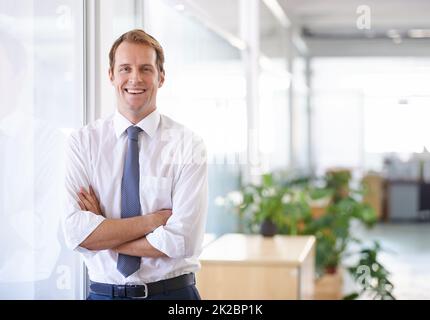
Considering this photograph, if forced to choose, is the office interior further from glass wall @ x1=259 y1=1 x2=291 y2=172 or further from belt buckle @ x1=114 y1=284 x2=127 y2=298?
glass wall @ x1=259 y1=1 x2=291 y2=172

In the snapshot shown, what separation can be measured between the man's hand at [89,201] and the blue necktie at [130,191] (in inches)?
2.3

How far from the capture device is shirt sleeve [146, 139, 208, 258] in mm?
1589

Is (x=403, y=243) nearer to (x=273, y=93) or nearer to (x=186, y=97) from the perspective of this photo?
(x=273, y=93)

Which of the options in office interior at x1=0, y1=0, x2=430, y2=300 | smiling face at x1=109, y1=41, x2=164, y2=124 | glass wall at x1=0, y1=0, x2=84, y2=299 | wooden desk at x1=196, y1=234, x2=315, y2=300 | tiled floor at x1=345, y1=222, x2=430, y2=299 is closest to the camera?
smiling face at x1=109, y1=41, x2=164, y2=124

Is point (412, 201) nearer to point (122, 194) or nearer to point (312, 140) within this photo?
point (312, 140)

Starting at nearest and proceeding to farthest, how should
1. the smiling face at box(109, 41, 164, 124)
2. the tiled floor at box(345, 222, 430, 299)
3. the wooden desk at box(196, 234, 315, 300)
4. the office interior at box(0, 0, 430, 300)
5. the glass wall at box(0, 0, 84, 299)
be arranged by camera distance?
the smiling face at box(109, 41, 164, 124) < the office interior at box(0, 0, 430, 300) < the glass wall at box(0, 0, 84, 299) < the wooden desk at box(196, 234, 315, 300) < the tiled floor at box(345, 222, 430, 299)

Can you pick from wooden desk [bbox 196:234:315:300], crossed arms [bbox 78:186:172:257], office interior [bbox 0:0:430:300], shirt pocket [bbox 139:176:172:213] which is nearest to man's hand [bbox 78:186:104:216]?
crossed arms [bbox 78:186:172:257]

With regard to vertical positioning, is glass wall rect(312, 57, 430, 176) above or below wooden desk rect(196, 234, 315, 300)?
above

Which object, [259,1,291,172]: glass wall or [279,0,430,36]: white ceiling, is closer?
[279,0,430,36]: white ceiling

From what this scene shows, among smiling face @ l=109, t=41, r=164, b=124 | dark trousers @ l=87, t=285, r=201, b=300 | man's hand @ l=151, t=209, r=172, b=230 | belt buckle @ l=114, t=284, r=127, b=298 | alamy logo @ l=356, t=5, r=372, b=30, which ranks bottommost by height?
dark trousers @ l=87, t=285, r=201, b=300

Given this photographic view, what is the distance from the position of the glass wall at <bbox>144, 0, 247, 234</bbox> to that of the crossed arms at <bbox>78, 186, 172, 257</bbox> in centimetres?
24

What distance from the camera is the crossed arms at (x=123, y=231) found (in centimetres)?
158

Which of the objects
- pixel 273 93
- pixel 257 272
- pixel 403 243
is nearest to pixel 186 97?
pixel 257 272

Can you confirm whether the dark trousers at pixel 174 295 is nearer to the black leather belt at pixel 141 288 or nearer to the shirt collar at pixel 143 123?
the black leather belt at pixel 141 288
